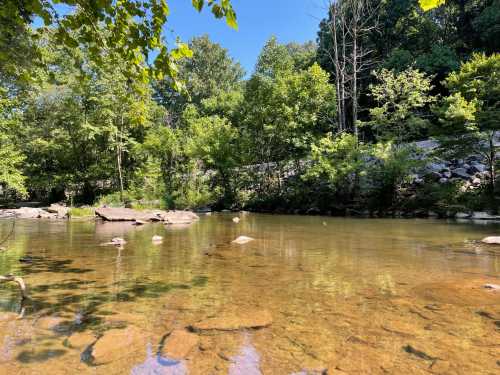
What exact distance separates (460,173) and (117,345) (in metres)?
20.7

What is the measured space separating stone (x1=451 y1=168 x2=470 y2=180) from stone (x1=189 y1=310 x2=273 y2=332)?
18815 millimetres

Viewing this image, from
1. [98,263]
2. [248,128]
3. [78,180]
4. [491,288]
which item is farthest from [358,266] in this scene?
[78,180]

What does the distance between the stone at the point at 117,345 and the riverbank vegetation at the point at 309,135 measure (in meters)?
12.5

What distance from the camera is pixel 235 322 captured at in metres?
3.56

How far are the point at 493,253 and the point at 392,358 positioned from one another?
18.9ft

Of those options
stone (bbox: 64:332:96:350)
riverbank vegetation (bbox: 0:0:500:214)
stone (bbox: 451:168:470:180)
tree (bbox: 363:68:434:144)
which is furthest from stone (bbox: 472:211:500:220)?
stone (bbox: 64:332:96:350)

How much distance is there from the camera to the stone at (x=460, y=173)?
19106mm

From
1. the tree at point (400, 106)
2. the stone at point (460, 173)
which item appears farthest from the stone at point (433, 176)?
the tree at point (400, 106)

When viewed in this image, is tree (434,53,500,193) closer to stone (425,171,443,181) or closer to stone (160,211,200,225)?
stone (425,171,443,181)

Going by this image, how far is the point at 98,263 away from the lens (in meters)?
6.58

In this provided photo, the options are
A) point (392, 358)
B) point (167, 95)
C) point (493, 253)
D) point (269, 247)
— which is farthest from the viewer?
point (167, 95)

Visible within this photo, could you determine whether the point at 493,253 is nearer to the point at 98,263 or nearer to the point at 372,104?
the point at 98,263

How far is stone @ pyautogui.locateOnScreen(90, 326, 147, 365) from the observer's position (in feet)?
9.29

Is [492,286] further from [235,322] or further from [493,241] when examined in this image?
[493,241]
